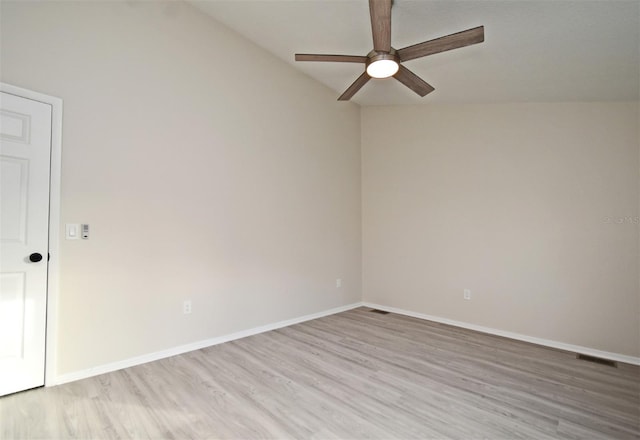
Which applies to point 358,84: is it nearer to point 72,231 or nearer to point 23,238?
point 72,231

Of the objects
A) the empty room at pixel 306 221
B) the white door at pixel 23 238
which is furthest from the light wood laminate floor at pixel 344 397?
the white door at pixel 23 238

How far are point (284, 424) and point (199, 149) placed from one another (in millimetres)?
2472

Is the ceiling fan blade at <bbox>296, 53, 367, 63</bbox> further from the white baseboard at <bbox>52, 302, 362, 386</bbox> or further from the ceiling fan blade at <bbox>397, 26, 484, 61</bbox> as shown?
the white baseboard at <bbox>52, 302, 362, 386</bbox>

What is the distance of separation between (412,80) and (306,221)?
85.5 inches

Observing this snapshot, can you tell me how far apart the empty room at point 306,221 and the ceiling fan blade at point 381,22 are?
25 mm

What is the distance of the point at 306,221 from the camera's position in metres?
4.25

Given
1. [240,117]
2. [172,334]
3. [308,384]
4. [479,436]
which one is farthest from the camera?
[240,117]

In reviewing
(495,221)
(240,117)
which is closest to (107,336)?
(240,117)

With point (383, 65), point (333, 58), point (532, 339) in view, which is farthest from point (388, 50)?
point (532, 339)

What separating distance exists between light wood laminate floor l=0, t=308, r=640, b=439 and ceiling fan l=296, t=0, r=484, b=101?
91.3 inches

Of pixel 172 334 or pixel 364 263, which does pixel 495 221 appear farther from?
pixel 172 334

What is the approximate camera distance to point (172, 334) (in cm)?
300

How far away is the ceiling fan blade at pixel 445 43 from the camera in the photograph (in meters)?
1.99

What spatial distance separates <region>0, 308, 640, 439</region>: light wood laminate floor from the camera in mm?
1884
